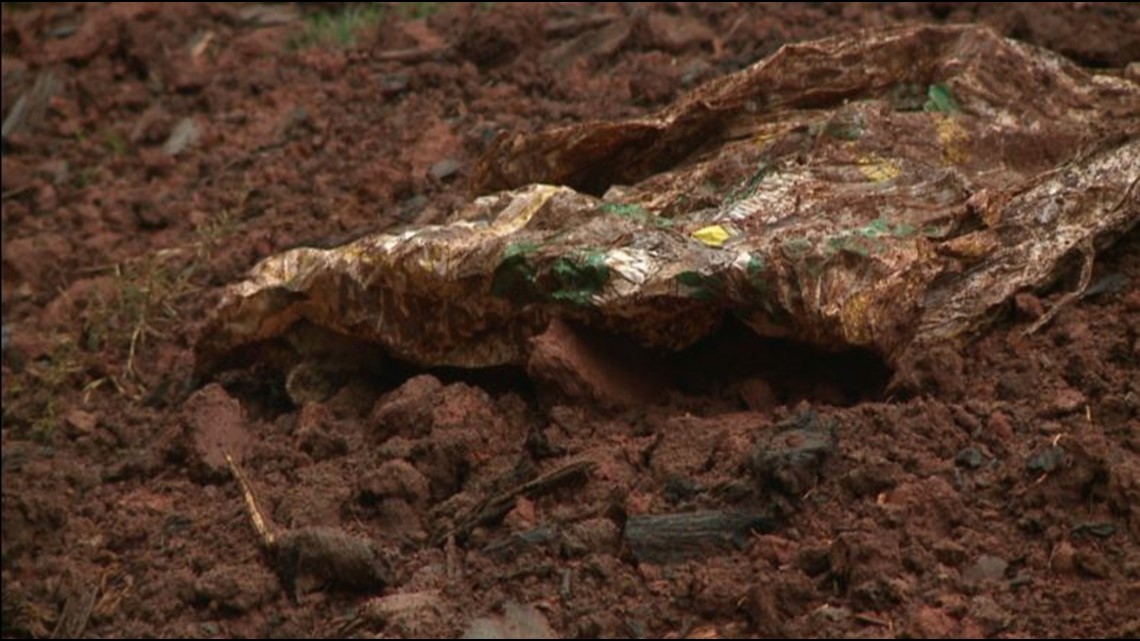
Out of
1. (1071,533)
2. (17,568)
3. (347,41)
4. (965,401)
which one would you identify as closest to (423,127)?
(347,41)

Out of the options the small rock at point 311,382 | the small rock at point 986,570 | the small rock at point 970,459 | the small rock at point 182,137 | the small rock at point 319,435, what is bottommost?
the small rock at point 182,137

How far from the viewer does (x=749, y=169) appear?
4.80m

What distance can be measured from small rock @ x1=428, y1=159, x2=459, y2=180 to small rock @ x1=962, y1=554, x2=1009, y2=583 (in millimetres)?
2840

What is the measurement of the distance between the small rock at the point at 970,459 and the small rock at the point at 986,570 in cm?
31

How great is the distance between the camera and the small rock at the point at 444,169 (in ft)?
19.7

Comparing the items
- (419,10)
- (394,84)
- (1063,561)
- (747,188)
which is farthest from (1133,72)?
(419,10)

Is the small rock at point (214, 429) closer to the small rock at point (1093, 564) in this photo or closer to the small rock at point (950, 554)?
the small rock at point (950, 554)

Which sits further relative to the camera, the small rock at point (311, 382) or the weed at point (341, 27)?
the weed at point (341, 27)

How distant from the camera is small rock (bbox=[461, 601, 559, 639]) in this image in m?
3.53

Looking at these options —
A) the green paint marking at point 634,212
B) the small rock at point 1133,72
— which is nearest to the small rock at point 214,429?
the green paint marking at point 634,212

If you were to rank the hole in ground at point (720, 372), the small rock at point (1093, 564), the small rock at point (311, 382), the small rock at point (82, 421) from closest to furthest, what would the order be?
the small rock at point (1093, 564), the hole in ground at point (720, 372), the small rock at point (311, 382), the small rock at point (82, 421)

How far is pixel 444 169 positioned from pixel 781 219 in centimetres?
187

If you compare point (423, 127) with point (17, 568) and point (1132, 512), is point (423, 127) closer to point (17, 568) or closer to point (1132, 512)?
point (17, 568)

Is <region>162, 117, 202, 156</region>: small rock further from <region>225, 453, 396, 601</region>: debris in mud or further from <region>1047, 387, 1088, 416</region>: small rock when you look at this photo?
<region>1047, 387, 1088, 416</region>: small rock
